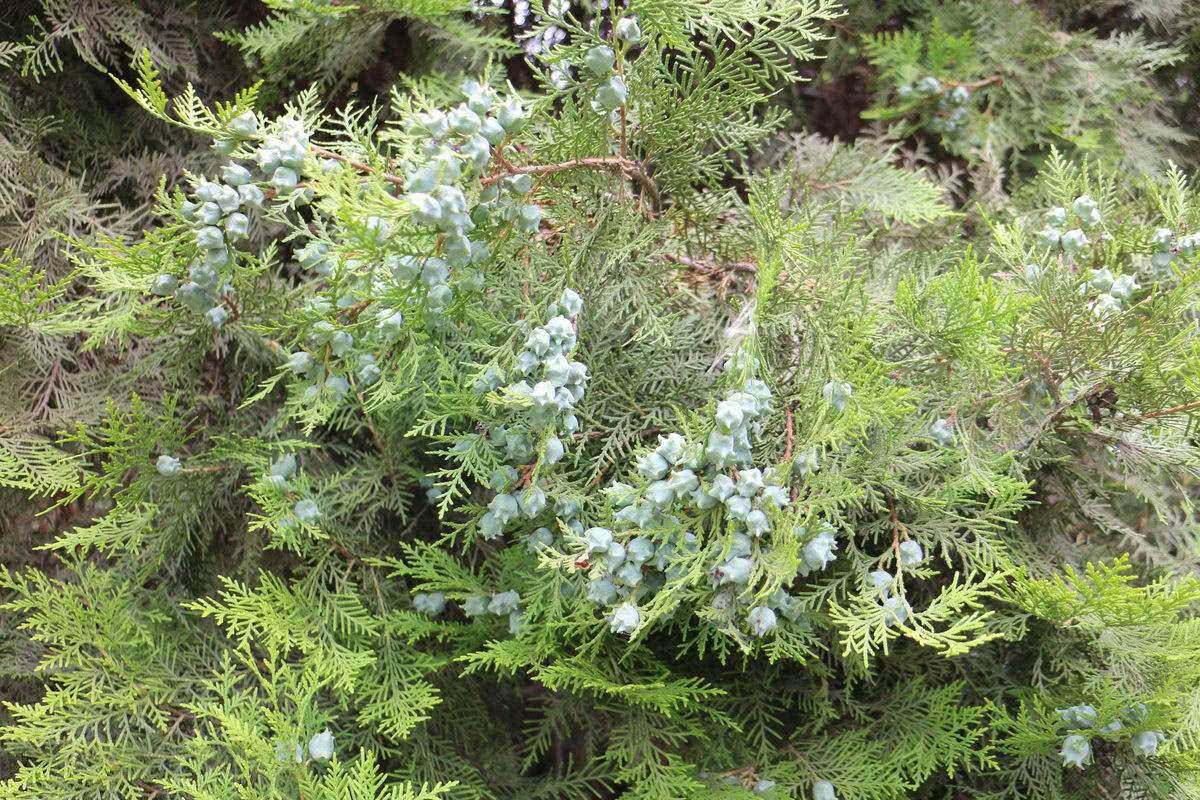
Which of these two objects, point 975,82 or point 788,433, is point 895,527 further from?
point 975,82

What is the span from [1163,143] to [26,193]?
1.63 m

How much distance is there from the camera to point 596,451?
0.89 m

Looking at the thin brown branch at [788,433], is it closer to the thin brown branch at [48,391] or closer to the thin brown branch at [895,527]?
the thin brown branch at [895,527]

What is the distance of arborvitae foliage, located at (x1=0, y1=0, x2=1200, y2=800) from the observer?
2.43 feet

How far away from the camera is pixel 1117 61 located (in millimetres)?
1271

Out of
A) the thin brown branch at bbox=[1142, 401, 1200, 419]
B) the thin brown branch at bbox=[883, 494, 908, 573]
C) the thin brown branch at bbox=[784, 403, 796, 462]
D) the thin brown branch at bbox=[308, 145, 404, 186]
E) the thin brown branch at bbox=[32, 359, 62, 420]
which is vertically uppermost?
the thin brown branch at bbox=[308, 145, 404, 186]

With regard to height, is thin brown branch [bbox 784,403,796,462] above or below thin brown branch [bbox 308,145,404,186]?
below

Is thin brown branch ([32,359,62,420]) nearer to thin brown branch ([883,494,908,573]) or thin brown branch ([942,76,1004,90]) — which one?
thin brown branch ([883,494,908,573])

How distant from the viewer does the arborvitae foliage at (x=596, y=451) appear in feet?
2.43

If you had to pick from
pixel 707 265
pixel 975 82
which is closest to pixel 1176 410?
pixel 707 265

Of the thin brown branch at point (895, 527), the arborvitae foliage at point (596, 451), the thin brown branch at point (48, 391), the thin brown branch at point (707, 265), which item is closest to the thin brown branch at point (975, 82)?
the arborvitae foliage at point (596, 451)

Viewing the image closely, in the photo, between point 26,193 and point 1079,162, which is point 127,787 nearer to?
point 26,193

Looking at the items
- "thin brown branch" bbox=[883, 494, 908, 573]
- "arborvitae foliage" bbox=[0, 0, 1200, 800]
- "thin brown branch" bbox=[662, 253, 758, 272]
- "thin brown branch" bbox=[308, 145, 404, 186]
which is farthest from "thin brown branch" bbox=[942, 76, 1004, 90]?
"thin brown branch" bbox=[308, 145, 404, 186]

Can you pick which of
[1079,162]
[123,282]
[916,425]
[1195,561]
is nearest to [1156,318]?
[916,425]
